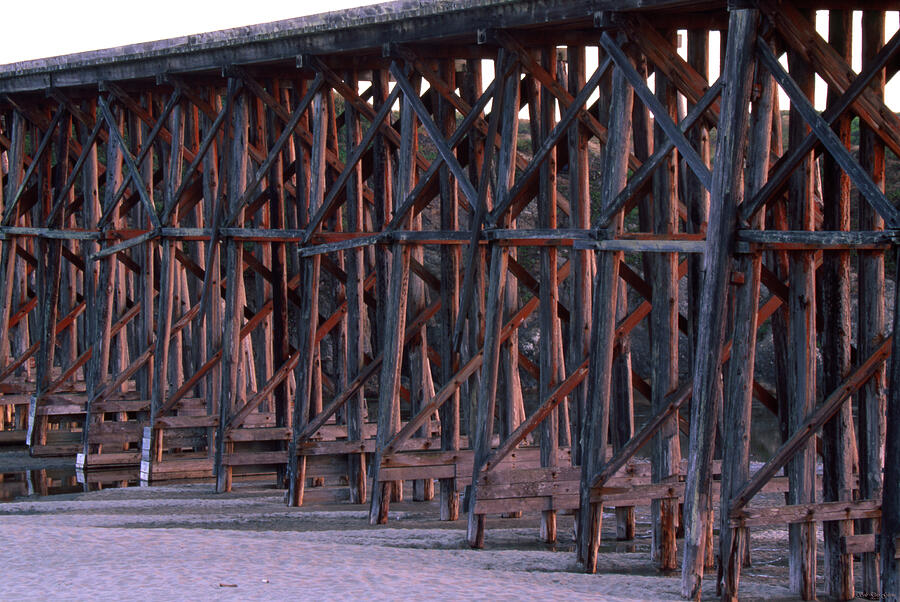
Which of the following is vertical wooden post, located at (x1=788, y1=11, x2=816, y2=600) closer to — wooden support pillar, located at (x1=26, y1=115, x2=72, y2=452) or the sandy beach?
the sandy beach

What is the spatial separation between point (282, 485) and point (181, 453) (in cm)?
278

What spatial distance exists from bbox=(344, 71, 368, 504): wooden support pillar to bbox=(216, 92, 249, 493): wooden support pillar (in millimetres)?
1188

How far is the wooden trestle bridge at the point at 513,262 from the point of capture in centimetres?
831

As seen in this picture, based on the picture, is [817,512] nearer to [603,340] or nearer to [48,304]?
[603,340]

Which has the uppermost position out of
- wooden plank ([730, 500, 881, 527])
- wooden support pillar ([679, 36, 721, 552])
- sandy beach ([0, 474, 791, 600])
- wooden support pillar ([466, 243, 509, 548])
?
wooden support pillar ([679, 36, 721, 552])

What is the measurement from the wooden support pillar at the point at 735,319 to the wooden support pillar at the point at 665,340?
1.09 m

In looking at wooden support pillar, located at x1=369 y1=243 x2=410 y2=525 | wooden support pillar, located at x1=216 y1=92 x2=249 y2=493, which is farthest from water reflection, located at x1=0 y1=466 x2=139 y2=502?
wooden support pillar, located at x1=369 y1=243 x2=410 y2=525

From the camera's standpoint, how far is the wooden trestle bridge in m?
8.31

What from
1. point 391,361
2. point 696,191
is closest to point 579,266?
point 696,191

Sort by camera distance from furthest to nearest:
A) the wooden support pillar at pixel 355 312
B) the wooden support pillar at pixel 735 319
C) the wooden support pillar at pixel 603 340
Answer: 1. the wooden support pillar at pixel 355 312
2. the wooden support pillar at pixel 603 340
3. the wooden support pillar at pixel 735 319

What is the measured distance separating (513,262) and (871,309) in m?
3.36

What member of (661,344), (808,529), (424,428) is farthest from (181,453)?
(808,529)

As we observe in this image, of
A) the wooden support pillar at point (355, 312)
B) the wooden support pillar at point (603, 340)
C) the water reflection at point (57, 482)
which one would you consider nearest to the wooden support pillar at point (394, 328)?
the wooden support pillar at point (355, 312)

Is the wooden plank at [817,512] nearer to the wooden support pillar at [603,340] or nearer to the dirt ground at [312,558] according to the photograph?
the dirt ground at [312,558]
